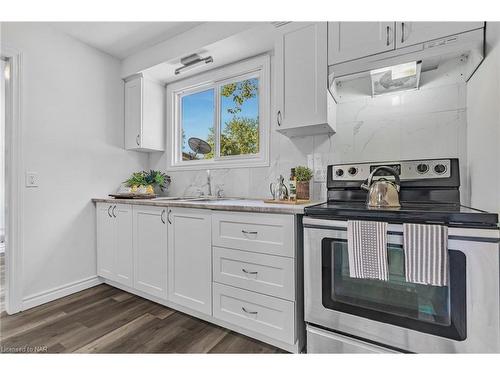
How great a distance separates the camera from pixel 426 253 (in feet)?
3.54

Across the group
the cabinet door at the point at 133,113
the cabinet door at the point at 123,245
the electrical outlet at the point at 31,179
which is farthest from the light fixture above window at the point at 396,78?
the electrical outlet at the point at 31,179

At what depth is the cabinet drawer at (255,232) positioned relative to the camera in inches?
57.6

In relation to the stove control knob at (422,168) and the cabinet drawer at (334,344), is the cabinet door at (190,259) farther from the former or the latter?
the stove control knob at (422,168)

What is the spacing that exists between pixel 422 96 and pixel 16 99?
3060 mm

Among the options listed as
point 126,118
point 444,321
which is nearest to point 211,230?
point 444,321

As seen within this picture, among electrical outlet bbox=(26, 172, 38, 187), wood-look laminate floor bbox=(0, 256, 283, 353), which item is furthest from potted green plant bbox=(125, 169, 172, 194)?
wood-look laminate floor bbox=(0, 256, 283, 353)

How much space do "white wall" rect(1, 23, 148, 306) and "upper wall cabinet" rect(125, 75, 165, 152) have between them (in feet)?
0.40

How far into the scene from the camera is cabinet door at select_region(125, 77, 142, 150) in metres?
2.76

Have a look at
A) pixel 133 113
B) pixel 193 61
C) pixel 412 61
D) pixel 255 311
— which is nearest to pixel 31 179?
pixel 133 113

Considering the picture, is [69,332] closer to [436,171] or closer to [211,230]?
[211,230]

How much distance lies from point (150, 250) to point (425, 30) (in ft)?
7.79

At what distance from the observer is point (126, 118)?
2.87 meters

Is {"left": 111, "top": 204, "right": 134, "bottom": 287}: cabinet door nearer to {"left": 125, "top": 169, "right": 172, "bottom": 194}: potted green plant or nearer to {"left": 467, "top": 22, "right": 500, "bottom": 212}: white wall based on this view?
{"left": 125, "top": 169, "right": 172, "bottom": 194}: potted green plant

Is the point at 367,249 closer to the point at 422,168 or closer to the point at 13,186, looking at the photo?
the point at 422,168
